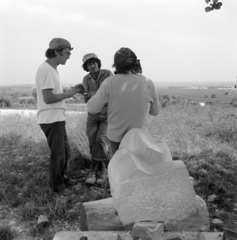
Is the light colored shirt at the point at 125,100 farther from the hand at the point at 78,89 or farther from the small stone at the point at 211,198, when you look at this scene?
the small stone at the point at 211,198

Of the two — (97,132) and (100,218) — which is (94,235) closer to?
(100,218)

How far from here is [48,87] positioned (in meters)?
3.21

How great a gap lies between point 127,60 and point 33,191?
88.3 inches

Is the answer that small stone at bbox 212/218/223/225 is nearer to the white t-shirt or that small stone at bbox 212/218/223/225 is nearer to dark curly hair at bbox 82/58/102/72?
the white t-shirt

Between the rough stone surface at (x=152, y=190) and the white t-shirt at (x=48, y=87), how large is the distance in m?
1.19

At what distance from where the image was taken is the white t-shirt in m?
3.22

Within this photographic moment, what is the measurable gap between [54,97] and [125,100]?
2.94 feet

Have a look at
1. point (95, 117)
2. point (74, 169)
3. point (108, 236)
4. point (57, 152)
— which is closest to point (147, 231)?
point (108, 236)

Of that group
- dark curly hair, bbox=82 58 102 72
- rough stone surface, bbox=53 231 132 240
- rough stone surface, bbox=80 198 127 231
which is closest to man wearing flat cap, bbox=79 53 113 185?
dark curly hair, bbox=82 58 102 72

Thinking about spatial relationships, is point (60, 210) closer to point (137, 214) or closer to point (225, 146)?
point (137, 214)

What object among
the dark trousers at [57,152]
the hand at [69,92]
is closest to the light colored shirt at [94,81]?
the hand at [69,92]

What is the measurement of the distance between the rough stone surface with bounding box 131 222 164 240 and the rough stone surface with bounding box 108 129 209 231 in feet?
0.78

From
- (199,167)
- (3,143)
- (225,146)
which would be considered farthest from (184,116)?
(3,143)

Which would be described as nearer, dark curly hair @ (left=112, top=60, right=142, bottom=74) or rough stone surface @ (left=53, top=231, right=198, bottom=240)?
rough stone surface @ (left=53, top=231, right=198, bottom=240)
